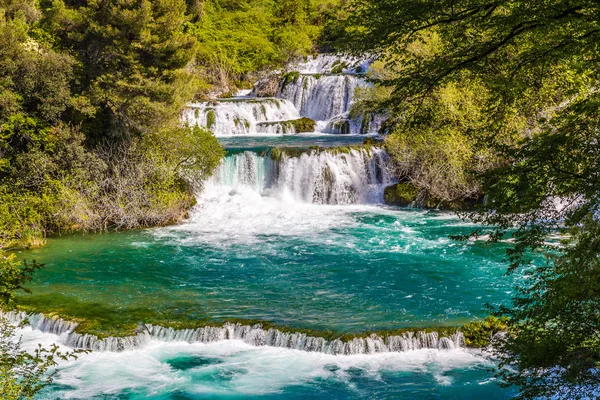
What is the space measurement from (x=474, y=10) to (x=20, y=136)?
17.5m

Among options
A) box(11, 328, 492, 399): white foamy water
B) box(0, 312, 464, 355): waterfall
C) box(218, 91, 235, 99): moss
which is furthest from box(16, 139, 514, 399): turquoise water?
box(218, 91, 235, 99): moss

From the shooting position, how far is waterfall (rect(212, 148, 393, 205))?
24.6 meters

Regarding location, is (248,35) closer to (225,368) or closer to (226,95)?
(226,95)

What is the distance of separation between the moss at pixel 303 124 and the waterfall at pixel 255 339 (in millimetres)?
21682

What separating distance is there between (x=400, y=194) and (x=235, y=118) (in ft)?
42.0

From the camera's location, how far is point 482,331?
11.6m

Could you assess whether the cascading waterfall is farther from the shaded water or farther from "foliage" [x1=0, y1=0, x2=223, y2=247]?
"foliage" [x1=0, y1=0, x2=223, y2=247]

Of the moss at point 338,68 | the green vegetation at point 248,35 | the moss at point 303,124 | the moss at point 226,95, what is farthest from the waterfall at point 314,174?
the moss at point 338,68

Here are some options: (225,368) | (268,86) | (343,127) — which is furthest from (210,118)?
(225,368)

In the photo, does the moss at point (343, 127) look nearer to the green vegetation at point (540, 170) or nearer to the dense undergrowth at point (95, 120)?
the dense undergrowth at point (95, 120)

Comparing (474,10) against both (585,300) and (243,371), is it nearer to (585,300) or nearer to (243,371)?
(585,300)

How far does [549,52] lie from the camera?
269 inches

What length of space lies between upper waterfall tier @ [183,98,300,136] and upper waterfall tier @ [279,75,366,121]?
9.22 feet

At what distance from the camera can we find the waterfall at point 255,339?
11.6 meters
